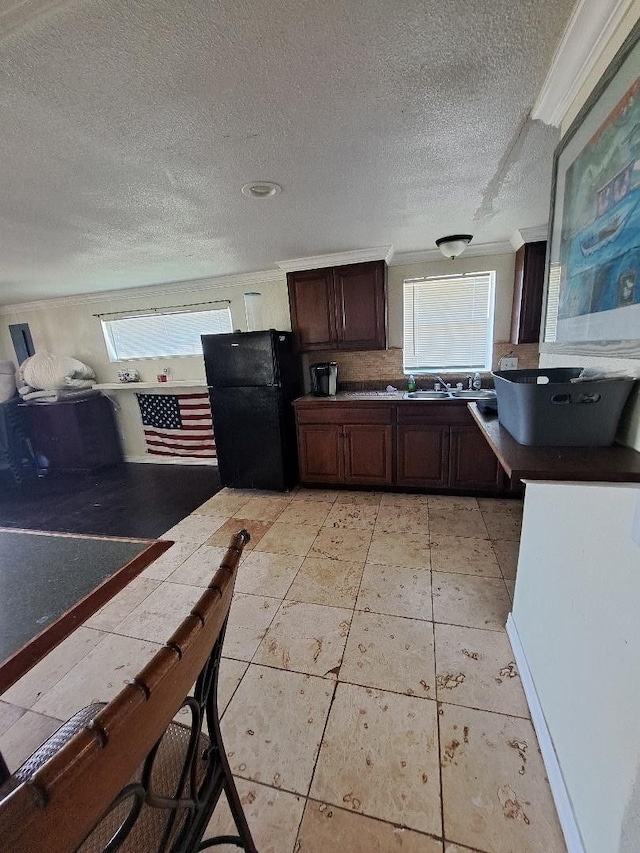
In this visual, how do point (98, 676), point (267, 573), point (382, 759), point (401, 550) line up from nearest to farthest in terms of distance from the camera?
point (382, 759) → point (98, 676) → point (267, 573) → point (401, 550)

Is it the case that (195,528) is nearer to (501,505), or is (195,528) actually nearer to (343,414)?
(343,414)

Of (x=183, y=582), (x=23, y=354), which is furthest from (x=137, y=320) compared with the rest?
(x=183, y=582)

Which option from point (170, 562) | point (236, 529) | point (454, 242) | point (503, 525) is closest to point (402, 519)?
point (503, 525)

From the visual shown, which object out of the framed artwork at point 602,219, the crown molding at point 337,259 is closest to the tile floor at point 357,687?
the framed artwork at point 602,219

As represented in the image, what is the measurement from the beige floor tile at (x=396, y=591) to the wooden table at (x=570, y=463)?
4.35 ft

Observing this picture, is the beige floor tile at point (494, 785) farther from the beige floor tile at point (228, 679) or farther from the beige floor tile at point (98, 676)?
the beige floor tile at point (98, 676)

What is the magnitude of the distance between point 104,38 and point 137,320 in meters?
3.82

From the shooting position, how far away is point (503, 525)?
2568 millimetres

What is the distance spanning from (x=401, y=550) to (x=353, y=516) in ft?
1.96

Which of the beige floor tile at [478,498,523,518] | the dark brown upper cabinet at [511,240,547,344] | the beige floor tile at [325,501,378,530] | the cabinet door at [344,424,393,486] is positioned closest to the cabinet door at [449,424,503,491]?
the beige floor tile at [478,498,523,518]

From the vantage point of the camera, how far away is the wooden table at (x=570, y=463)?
711 millimetres

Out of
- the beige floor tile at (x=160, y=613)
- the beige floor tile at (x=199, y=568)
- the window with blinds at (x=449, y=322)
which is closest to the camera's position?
the beige floor tile at (x=160, y=613)

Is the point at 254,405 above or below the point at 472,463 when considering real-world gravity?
above

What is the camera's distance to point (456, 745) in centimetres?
120
